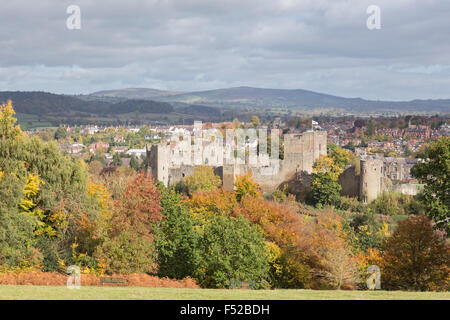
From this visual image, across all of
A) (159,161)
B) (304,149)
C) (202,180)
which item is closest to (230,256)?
(202,180)

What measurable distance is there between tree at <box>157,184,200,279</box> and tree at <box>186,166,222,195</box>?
1958cm

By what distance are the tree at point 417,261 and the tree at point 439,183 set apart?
1261 millimetres

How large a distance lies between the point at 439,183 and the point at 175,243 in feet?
33.0

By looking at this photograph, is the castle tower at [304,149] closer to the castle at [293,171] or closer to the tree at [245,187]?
the castle at [293,171]

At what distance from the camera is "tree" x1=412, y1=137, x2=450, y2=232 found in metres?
20.7

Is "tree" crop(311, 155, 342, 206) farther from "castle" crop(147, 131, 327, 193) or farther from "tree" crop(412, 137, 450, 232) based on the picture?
"tree" crop(412, 137, 450, 232)

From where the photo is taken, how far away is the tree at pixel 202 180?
4592 cm

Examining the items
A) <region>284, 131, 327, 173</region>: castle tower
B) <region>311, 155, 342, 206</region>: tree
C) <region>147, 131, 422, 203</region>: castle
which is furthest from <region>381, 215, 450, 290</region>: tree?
<region>284, 131, 327, 173</region>: castle tower

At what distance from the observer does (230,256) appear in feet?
67.6

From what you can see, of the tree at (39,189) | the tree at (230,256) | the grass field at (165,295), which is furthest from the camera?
→ the tree at (39,189)

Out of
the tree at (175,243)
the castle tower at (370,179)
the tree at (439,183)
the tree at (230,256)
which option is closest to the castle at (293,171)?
the castle tower at (370,179)

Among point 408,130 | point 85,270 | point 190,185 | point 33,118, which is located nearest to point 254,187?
point 190,185
